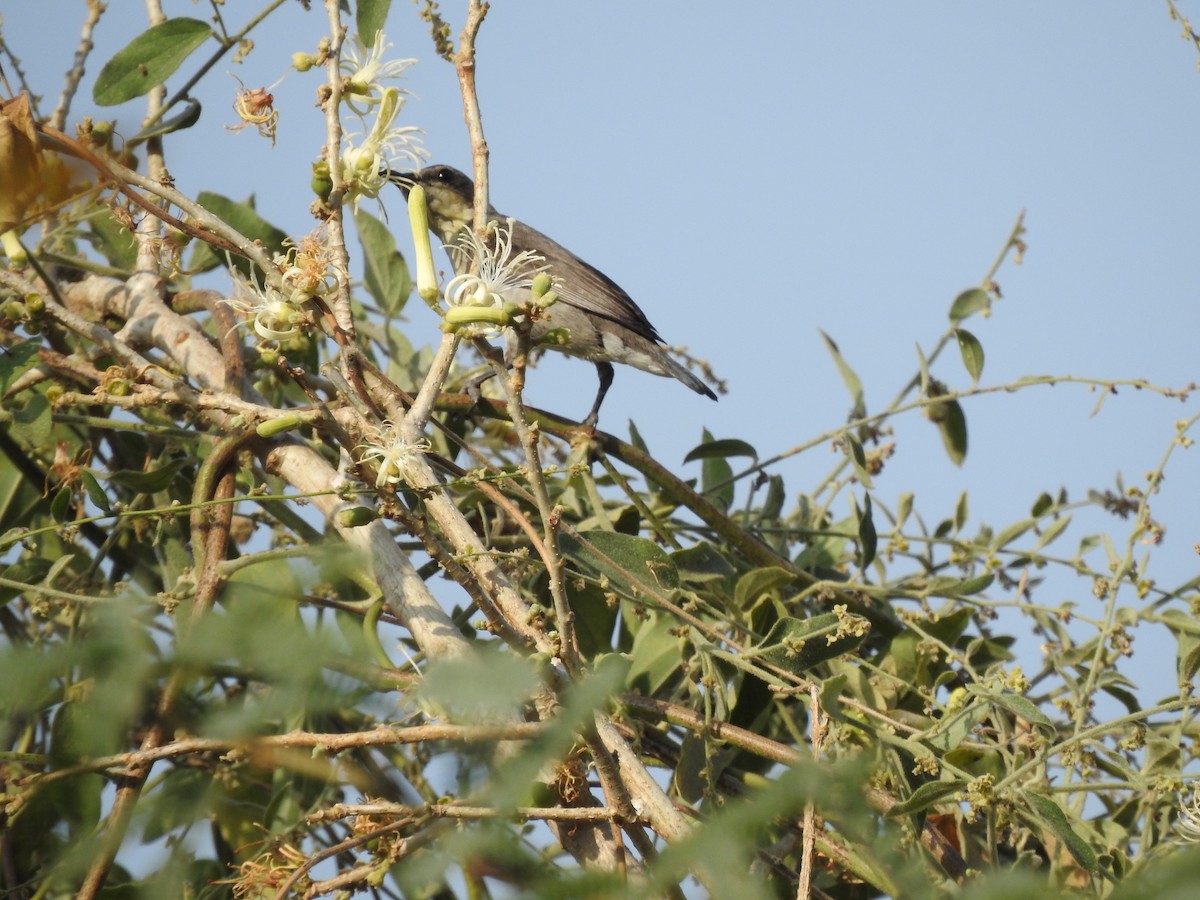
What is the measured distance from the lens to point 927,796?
1.72m

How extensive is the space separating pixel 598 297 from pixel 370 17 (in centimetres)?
314

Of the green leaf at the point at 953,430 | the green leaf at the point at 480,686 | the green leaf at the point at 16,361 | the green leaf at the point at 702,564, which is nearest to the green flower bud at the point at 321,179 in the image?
the green leaf at the point at 16,361

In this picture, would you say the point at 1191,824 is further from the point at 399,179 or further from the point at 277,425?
the point at 399,179

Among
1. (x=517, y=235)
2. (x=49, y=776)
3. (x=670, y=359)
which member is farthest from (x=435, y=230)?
(x=49, y=776)

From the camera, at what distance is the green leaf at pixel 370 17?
2.01 m

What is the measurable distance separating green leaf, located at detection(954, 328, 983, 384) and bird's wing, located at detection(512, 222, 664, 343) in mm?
2162

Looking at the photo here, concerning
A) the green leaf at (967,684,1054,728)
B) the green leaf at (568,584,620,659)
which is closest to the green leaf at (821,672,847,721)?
the green leaf at (967,684,1054,728)

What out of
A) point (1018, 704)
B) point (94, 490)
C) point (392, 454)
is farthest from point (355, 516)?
point (1018, 704)

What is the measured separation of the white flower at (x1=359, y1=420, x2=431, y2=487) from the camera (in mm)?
1510

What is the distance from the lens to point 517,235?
5.30 m

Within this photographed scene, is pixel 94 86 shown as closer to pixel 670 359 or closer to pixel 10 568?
pixel 10 568

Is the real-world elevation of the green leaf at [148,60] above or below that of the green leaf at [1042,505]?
above

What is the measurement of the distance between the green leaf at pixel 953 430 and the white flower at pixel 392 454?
2.12 m

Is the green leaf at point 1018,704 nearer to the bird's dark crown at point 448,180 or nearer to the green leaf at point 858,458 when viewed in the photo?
the green leaf at point 858,458
